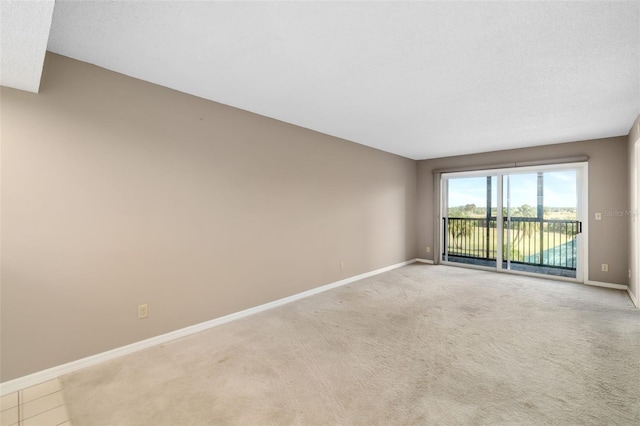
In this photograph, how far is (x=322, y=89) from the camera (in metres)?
2.67

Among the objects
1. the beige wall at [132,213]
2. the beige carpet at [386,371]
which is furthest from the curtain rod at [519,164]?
the beige wall at [132,213]

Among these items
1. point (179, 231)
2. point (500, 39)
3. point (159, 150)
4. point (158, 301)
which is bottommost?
point (158, 301)

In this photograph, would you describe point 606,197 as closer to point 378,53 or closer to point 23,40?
point 378,53

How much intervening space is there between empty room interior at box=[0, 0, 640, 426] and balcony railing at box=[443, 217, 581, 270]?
3.12 feet

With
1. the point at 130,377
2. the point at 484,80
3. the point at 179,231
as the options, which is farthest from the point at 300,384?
the point at 484,80

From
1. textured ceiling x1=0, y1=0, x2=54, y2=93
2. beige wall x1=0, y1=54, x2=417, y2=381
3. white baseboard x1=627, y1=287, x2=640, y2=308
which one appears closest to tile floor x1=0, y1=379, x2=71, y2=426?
beige wall x1=0, y1=54, x2=417, y2=381

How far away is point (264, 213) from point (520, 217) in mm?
4867

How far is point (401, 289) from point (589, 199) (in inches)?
133

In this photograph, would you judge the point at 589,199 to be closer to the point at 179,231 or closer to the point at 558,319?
the point at 558,319

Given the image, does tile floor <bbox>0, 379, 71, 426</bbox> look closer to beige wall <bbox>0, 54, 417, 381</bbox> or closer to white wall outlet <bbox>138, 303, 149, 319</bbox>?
beige wall <bbox>0, 54, 417, 381</bbox>

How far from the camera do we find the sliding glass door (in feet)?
15.8

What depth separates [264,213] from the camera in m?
3.39

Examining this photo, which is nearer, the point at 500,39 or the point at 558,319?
the point at 500,39

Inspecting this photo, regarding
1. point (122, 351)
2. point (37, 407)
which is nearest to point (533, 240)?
point (122, 351)
